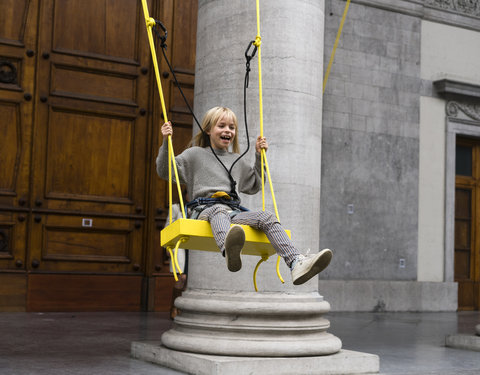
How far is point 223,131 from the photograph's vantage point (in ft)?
19.2

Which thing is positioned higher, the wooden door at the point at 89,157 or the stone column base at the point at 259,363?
the wooden door at the point at 89,157

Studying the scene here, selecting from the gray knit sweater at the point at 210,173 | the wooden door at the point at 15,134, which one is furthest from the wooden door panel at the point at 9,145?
the gray knit sweater at the point at 210,173

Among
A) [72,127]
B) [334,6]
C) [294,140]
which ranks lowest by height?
[294,140]

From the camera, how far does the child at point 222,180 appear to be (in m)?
5.24

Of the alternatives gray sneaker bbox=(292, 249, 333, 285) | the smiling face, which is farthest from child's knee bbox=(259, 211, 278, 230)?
the smiling face

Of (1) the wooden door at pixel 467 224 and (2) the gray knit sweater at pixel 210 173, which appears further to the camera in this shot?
(1) the wooden door at pixel 467 224

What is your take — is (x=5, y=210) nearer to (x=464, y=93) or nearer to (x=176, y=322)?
(x=176, y=322)

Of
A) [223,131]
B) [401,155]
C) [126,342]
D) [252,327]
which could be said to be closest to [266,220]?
[223,131]

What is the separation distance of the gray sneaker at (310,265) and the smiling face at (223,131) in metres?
1.26

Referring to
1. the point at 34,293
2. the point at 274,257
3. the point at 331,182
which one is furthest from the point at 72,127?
the point at 274,257

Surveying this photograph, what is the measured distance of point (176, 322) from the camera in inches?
249

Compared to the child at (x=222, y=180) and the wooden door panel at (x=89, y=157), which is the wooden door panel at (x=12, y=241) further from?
the child at (x=222, y=180)

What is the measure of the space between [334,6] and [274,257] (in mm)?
7431

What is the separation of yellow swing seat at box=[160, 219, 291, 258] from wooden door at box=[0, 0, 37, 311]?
16.9ft
